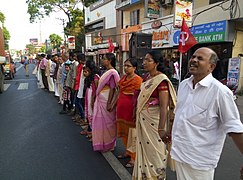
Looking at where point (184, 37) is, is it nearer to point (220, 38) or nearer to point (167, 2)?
point (220, 38)

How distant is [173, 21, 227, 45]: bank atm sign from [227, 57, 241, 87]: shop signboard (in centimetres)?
147

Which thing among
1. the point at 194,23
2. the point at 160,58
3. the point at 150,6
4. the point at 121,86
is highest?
the point at 150,6

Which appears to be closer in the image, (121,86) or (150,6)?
(121,86)

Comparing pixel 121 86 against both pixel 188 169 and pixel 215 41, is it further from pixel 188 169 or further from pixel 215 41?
pixel 215 41

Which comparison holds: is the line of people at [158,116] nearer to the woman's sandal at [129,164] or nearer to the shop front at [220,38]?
the woman's sandal at [129,164]

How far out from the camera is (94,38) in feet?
86.8

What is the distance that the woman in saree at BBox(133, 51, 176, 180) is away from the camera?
261 centimetres

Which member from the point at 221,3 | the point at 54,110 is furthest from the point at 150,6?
the point at 54,110

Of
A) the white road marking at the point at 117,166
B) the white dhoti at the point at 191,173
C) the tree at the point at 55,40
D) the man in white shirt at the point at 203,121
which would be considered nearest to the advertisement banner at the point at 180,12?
the white road marking at the point at 117,166

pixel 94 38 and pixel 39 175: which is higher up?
pixel 94 38

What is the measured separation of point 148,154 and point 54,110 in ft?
16.6

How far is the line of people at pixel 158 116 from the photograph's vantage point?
5.66 ft

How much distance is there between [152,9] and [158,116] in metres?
12.4

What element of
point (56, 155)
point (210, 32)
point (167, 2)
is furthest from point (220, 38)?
point (56, 155)
